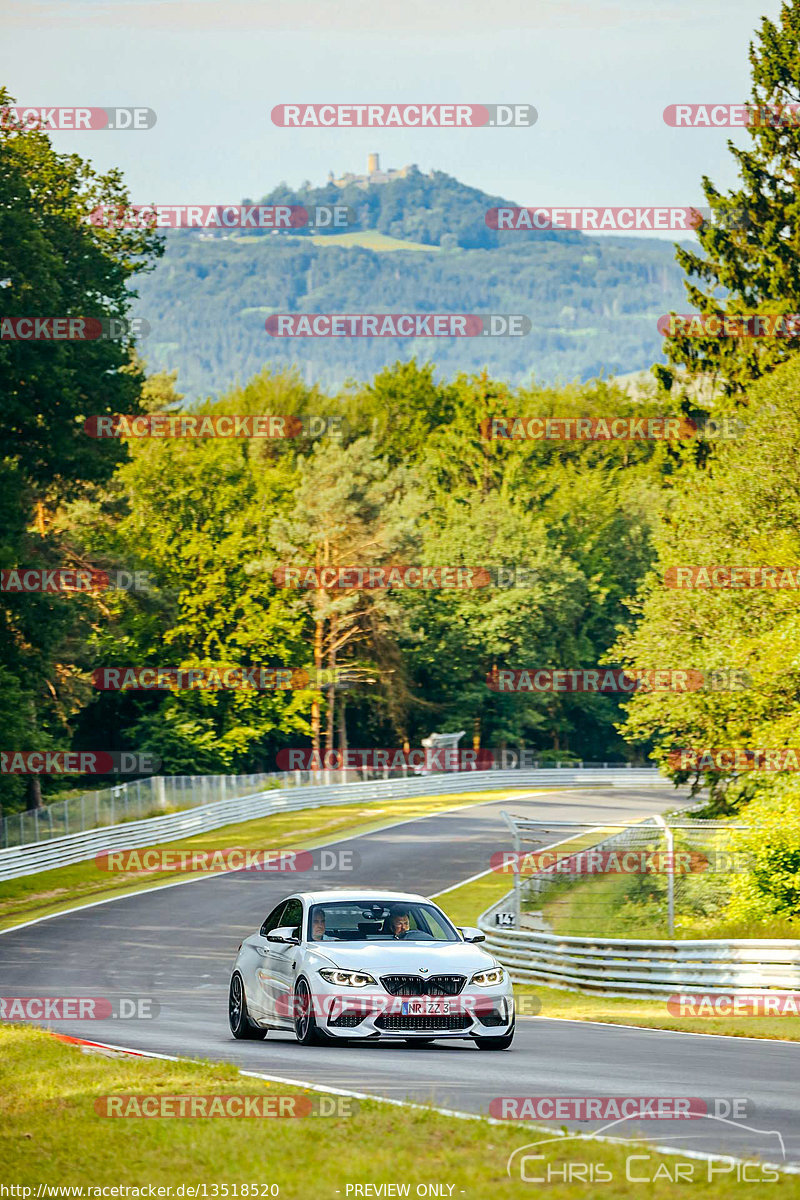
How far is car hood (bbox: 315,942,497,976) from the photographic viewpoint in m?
13.5

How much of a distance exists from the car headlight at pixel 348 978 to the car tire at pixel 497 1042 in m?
1.18

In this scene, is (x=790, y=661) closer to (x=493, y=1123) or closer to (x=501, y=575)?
(x=493, y=1123)

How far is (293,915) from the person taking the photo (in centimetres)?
1503

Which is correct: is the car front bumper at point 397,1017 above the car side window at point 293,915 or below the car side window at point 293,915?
below

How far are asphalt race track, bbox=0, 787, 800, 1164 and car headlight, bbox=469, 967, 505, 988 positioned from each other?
0.60 meters

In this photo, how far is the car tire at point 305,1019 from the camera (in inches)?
540

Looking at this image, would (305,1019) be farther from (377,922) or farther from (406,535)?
(406,535)

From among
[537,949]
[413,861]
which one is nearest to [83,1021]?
[537,949]

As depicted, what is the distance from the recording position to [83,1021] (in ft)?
61.1

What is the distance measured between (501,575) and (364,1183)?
76.6 m

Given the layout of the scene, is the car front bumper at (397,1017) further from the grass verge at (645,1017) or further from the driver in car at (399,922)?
the grass verge at (645,1017)

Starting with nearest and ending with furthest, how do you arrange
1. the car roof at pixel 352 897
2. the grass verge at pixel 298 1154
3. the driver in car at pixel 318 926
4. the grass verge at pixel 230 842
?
the grass verge at pixel 298 1154 → the driver in car at pixel 318 926 → the car roof at pixel 352 897 → the grass verge at pixel 230 842

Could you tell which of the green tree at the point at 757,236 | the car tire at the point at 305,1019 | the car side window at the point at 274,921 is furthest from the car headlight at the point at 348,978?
the green tree at the point at 757,236

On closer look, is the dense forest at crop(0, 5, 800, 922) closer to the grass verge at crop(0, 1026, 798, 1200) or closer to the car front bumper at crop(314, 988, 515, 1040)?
the car front bumper at crop(314, 988, 515, 1040)
